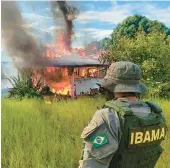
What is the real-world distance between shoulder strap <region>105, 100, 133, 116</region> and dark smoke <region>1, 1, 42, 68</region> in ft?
6.11

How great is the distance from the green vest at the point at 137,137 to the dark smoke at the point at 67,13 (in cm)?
186

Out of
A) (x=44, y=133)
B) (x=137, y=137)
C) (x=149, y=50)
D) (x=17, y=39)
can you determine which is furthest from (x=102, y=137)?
(x=149, y=50)

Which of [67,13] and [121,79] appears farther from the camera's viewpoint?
[67,13]

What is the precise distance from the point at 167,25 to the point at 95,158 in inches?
93.5

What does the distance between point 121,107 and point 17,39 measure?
197 centimetres

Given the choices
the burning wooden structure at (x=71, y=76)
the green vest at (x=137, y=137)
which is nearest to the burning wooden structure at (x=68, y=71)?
the burning wooden structure at (x=71, y=76)

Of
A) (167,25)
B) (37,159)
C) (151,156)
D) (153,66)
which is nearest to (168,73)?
(153,66)

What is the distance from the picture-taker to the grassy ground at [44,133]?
2.50 meters

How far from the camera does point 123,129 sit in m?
1.22

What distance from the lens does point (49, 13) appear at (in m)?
3.07

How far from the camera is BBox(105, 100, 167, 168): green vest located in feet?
4.00

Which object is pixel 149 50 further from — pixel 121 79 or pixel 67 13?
pixel 121 79

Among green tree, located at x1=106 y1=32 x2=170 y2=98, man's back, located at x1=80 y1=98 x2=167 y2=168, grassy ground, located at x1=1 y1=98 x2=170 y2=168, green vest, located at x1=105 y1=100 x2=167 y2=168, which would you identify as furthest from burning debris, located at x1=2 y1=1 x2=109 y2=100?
man's back, located at x1=80 y1=98 x2=167 y2=168

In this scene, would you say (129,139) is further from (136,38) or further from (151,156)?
(136,38)
